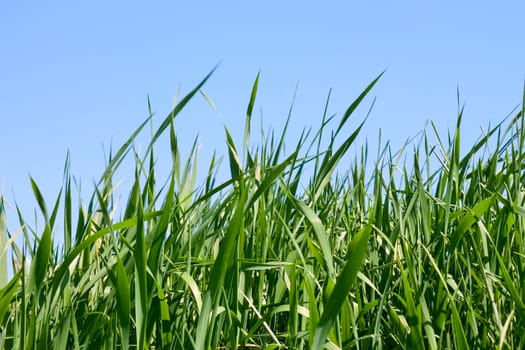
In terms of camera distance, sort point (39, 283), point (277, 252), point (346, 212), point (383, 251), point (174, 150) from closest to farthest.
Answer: point (39, 283) < point (174, 150) < point (277, 252) < point (383, 251) < point (346, 212)

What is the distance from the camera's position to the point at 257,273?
1554 mm

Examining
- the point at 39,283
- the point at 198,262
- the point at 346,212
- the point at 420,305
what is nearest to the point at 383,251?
the point at 346,212

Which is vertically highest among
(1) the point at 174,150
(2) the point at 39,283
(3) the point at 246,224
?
(1) the point at 174,150

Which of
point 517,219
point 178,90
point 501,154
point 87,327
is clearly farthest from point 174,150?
point 501,154

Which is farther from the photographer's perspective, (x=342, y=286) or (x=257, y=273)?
(x=257, y=273)

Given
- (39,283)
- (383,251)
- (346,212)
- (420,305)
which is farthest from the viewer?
(346,212)

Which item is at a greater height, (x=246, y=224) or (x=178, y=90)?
(x=178, y=90)

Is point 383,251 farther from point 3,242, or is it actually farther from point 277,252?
point 3,242

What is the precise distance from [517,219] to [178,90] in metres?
0.77

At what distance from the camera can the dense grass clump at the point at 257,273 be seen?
1202 mm

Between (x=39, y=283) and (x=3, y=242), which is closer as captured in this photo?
(x=39, y=283)

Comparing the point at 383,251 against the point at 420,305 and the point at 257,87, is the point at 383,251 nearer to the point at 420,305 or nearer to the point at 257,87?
the point at 420,305

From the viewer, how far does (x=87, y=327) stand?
52.9 inches

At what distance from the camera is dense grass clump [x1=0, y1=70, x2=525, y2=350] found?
1202 millimetres
